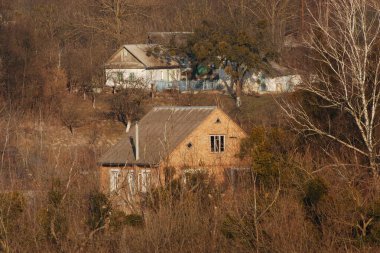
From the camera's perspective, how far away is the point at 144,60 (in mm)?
46969

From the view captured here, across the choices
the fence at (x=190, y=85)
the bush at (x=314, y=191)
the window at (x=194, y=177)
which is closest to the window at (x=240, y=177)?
the window at (x=194, y=177)

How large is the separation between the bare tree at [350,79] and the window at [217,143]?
612cm

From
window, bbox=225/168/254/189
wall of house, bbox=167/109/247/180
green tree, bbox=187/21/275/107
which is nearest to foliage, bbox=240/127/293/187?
window, bbox=225/168/254/189

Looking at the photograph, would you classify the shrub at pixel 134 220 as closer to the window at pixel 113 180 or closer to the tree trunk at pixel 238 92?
the window at pixel 113 180

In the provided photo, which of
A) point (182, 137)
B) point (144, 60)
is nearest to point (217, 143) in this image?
point (182, 137)

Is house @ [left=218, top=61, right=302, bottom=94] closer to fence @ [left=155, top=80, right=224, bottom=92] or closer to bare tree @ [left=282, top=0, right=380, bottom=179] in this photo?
fence @ [left=155, top=80, right=224, bottom=92]

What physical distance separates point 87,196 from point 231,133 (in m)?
11.4

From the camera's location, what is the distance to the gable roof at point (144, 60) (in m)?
46.6

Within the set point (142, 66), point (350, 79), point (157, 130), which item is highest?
point (142, 66)

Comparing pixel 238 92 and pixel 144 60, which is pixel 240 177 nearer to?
pixel 238 92

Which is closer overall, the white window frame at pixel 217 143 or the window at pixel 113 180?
the window at pixel 113 180

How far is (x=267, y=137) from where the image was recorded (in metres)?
17.8

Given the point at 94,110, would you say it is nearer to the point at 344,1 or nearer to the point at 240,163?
the point at 240,163

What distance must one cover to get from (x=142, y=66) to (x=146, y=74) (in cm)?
47
